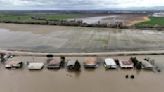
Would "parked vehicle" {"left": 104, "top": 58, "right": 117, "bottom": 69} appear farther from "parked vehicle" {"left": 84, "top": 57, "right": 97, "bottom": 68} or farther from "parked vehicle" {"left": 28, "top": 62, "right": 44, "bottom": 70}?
"parked vehicle" {"left": 28, "top": 62, "right": 44, "bottom": 70}

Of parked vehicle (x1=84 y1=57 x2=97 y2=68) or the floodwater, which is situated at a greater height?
parked vehicle (x1=84 y1=57 x2=97 y2=68)

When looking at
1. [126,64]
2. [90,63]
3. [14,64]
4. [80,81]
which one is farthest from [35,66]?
[126,64]

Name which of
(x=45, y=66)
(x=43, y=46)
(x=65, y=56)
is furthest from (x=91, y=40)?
(x=45, y=66)

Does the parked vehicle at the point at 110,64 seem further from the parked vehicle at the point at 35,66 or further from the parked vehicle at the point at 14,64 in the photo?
the parked vehicle at the point at 14,64

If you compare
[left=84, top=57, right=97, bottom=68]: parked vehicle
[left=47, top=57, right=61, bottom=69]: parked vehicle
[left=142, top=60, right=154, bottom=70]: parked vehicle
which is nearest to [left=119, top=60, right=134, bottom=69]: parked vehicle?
[left=142, top=60, right=154, bottom=70]: parked vehicle

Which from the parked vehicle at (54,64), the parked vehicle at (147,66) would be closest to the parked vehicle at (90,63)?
the parked vehicle at (54,64)

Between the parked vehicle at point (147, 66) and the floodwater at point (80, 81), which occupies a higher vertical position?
the parked vehicle at point (147, 66)

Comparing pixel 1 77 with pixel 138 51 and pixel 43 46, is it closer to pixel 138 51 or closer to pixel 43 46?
pixel 43 46

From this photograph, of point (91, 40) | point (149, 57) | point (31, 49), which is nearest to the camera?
point (149, 57)

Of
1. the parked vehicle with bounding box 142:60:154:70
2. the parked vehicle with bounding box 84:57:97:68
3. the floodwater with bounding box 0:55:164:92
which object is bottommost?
the floodwater with bounding box 0:55:164:92
